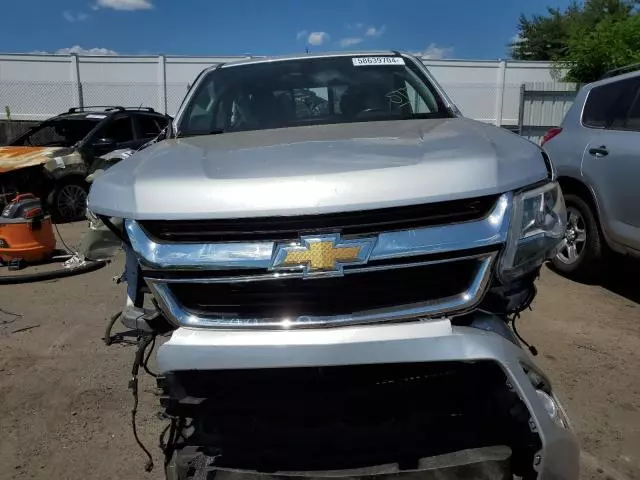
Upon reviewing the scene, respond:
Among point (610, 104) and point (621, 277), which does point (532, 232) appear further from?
point (621, 277)

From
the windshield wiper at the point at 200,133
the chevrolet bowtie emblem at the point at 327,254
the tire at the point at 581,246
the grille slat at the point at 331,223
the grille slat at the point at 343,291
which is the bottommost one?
the tire at the point at 581,246

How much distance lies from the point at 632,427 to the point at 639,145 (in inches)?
102

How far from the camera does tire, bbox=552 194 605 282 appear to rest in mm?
5449

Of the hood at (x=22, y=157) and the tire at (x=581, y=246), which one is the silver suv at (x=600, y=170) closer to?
the tire at (x=581, y=246)

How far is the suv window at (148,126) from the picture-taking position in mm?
10727

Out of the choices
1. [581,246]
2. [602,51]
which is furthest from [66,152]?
[602,51]

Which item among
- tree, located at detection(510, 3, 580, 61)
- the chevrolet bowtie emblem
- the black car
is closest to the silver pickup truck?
the chevrolet bowtie emblem

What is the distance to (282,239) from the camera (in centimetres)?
199

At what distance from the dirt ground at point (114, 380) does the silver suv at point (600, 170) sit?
44cm

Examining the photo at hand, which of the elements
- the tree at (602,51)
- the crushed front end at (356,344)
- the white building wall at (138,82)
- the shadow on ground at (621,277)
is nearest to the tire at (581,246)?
the shadow on ground at (621,277)

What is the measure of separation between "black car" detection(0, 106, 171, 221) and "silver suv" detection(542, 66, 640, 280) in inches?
216

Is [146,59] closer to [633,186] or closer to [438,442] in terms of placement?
[633,186]

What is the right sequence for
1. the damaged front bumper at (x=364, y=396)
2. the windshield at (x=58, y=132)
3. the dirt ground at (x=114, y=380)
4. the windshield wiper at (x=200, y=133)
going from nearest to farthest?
the damaged front bumper at (x=364, y=396)
the dirt ground at (x=114, y=380)
the windshield wiper at (x=200, y=133)
the windshield at (x=58, y=132)

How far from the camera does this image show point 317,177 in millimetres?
2002
